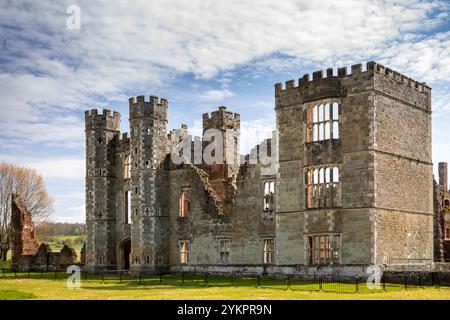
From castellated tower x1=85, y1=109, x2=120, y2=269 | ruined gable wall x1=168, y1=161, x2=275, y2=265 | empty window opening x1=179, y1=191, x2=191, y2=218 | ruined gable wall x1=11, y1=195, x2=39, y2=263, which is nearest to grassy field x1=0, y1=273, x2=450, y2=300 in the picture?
ruined gable wall x1=168, y1=161, x2=275, y2=265

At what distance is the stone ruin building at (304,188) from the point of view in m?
32.5

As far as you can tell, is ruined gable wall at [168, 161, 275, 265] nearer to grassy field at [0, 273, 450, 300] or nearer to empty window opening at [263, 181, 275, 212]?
empty window opening at [263, 181, 275, 212]

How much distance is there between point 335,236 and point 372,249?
2115 mm

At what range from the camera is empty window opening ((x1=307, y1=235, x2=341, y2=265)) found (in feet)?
108

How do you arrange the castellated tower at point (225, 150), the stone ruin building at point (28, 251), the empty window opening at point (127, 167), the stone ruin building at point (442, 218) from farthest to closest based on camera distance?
the stone ruin building at point (28, 251), the empty window opening at point (127, 167), the castellated tower at point (225, 150), the stone ruin building at point (442, 218)

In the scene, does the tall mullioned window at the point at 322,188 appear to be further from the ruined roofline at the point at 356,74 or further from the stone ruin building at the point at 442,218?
the stone ruin building at the point at 442,218

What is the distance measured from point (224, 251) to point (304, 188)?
8747mm

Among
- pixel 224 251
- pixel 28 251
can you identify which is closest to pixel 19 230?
pixel 28 251

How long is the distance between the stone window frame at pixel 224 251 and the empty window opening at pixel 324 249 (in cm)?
757

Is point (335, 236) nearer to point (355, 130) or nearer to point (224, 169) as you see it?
point (355, 130)

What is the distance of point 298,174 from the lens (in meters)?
34.8

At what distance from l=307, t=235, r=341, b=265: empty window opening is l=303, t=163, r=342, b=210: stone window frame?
1.64m

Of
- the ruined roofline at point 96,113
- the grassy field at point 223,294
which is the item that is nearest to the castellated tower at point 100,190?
the ruined roofline at point 96,113
